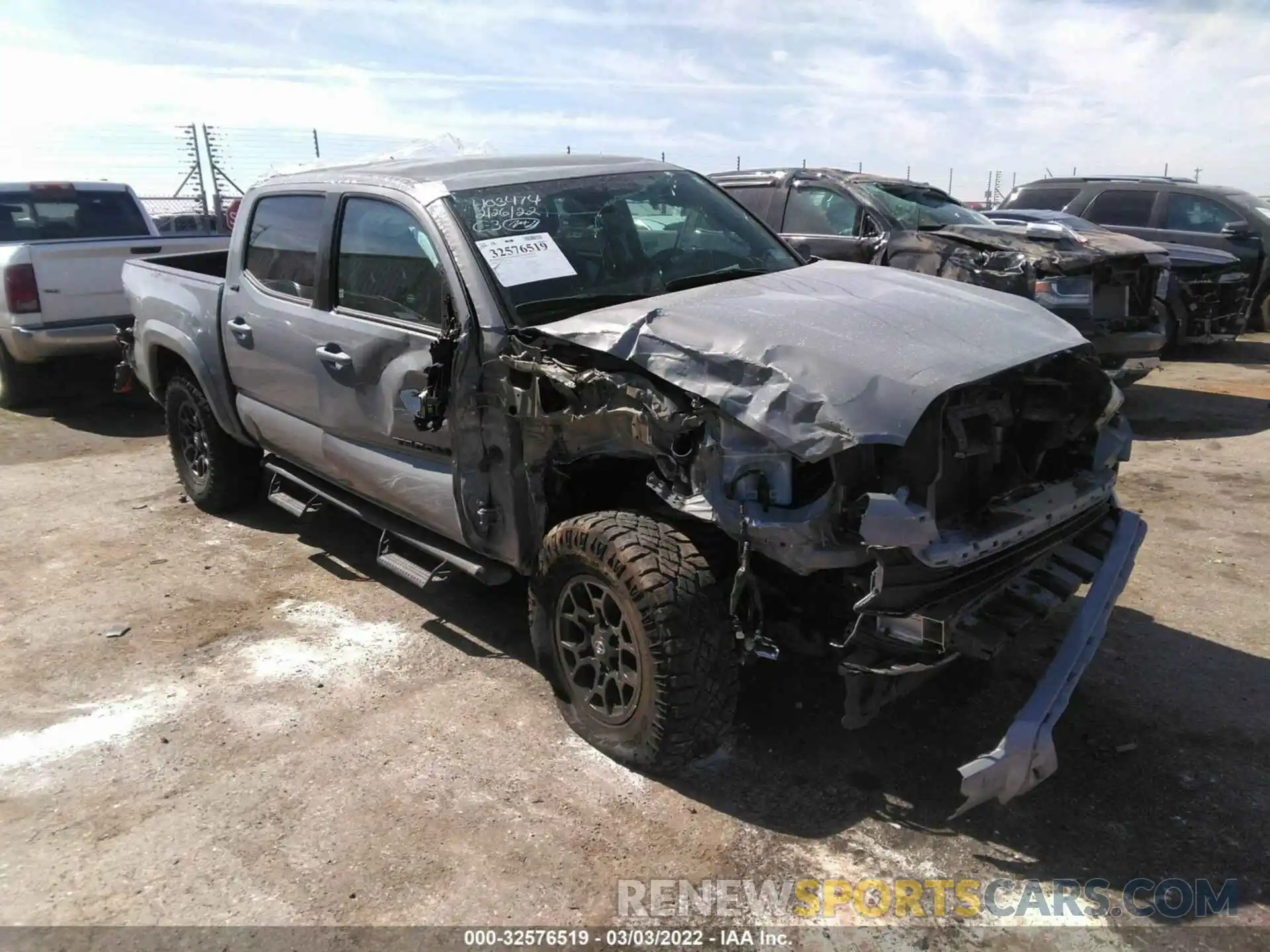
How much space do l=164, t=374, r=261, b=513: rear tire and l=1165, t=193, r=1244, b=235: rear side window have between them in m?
10.2

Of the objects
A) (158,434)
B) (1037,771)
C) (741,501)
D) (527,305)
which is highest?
(527,305)

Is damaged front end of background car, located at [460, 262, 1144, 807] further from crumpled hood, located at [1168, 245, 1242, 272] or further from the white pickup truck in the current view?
crumpled hood, located at [1168, 245, 1242, 272]

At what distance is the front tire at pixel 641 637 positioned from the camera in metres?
3.01

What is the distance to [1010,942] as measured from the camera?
8.36 ft

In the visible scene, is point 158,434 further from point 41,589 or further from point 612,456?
point 612,456

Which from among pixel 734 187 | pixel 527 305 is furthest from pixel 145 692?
pixel 734 187

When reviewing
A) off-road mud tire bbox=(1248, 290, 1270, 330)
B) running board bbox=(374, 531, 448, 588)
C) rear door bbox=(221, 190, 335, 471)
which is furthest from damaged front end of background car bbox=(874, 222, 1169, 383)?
off-road mud tire bbox=(1248, 290, 1270, 330)

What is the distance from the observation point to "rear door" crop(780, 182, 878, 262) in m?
7.82

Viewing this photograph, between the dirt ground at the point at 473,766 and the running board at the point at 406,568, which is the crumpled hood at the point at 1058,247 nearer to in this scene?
the dirt ground at the point at 473,766

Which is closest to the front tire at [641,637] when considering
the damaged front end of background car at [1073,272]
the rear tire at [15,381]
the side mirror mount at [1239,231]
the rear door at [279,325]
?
the rear door at [279,325]

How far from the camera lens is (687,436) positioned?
2973mm

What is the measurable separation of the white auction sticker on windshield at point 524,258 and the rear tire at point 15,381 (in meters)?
7.04

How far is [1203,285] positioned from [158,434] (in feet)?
32.1

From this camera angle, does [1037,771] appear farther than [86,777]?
No
